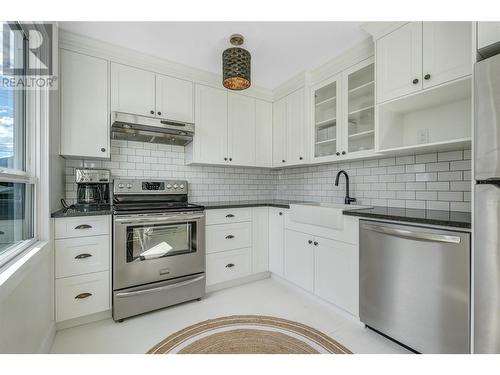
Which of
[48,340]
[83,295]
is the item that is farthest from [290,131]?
[48,340]

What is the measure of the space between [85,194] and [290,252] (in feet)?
7.22

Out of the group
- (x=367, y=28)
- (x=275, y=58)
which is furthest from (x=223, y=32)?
(x=367, y=28)

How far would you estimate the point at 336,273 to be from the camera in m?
2.13

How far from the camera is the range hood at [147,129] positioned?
7.54ft

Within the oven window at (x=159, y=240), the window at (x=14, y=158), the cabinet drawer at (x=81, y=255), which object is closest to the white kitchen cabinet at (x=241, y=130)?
the oven window at (x=159, y=240)

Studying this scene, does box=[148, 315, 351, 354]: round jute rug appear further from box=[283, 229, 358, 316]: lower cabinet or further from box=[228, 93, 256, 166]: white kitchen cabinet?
box=[228, 93, 256, 166]: white kitchen cabinet

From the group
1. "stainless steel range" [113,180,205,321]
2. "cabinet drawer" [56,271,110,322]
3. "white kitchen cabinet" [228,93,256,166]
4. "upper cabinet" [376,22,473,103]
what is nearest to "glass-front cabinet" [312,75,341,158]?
"upper cabinet" [376,22,473,103]

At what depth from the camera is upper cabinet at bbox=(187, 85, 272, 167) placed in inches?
113

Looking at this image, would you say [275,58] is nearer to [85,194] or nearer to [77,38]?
[77,38]

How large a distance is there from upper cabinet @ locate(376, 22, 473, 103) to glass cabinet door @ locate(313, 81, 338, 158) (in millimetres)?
634

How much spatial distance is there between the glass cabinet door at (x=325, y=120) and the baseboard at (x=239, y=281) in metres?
1.56

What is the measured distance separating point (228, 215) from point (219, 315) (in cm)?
99

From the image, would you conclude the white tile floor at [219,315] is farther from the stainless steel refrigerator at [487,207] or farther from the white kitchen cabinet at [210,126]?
the white kitchen cabinet at [210,126]

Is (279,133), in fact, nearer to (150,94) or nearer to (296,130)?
(296,130)
